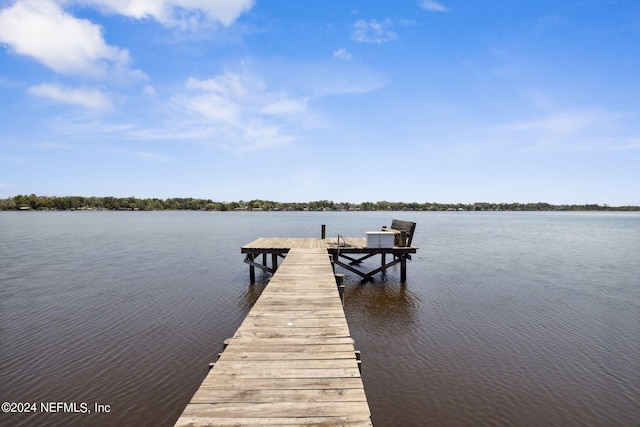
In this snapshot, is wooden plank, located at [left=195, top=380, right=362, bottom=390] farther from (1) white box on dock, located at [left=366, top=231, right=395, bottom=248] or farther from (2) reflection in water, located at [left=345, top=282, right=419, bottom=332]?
(1) white box on dock, located at [left=366, top=231, right=395, bottom=248]

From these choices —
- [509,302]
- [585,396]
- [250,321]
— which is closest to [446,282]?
[509,302]

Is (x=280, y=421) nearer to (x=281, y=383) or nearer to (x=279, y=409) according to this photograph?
(x=279, y=409)

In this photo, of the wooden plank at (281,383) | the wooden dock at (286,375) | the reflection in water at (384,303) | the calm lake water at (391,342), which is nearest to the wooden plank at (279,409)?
the wooden dock at (286,375)

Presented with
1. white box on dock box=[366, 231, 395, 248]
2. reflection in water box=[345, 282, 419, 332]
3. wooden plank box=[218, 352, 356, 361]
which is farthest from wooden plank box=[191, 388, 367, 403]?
white box on dock box=[366, 231, 395, 248]

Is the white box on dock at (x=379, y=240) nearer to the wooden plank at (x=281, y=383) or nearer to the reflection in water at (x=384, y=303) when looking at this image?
the reflection in water at (x=384, y=303)

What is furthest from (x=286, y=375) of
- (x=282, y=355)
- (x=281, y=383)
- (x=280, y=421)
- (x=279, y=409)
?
(x=280, y=421)

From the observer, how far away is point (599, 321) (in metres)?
12.4

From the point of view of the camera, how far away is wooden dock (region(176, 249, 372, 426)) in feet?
12.0

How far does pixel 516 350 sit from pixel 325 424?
856cm

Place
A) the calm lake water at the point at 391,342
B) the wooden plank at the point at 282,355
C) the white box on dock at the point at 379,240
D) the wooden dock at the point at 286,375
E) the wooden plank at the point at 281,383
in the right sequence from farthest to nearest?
the white box on dock at the point at 379,240 → the calm lake water at the point at 391,342 → the wooden plank at the point at 282,355 → the wooden plank at the point at 281,383 → the wooden dock at the point at 286,375

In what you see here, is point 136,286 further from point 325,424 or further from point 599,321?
point 599,321

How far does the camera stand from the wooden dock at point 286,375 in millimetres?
3672

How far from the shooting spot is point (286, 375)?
4.61 m

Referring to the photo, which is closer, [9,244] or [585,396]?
[585,396]
